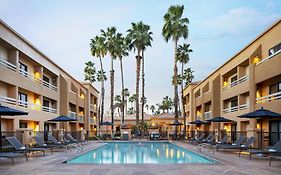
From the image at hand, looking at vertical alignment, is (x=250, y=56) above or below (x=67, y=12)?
below

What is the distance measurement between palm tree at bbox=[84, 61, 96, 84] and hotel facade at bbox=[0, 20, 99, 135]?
17.0 metres

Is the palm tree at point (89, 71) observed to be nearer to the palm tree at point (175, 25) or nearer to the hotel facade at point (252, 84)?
the palm tree at point (175, 25)

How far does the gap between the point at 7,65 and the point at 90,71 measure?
38.9 metres

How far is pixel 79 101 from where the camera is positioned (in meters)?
41.9

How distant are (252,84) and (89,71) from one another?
4124 centimetres

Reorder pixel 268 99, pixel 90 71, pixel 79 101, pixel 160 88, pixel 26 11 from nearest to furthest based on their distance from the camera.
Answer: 1. pixel 268 99
2. pixel 26 11
3. pixel 79 101
4. pixel 90 71
5. pixel 160 88

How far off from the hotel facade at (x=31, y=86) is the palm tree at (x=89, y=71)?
16966 millimetres

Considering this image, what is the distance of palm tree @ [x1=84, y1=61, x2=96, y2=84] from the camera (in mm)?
61781

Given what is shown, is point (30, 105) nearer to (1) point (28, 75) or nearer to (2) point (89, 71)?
(1) point (28, 75)

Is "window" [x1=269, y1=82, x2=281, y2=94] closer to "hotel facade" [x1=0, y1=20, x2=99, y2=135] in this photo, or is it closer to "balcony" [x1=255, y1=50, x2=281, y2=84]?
"balcony" [x1=255, y1=50, x2=281, y2=84]

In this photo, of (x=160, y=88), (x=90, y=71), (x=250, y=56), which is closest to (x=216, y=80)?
(x=250, y=56)

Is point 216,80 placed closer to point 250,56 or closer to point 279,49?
point 250,56

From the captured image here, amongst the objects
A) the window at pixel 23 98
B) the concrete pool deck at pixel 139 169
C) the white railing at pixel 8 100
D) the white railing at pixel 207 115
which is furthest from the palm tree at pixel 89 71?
the concrete pool deck at pixel 139 169

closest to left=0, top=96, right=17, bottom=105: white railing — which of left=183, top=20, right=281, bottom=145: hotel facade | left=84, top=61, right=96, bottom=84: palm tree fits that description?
left=183, top=20, right=281, bottom=145: hotel facade
